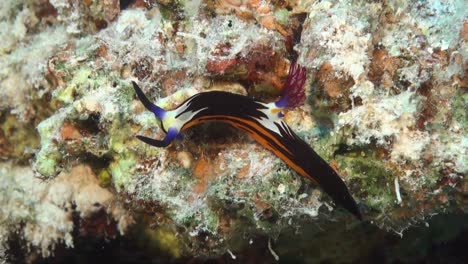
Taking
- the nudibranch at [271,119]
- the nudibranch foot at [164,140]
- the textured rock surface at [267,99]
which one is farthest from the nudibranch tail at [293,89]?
the nudibranch foot at [164,140]

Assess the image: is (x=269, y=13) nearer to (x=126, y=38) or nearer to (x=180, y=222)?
(x=126, y=38)

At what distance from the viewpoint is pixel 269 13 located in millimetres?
2994

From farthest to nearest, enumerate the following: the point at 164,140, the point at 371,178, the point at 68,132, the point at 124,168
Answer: the point at 68,132
the point at 124,168
the point at 371,178
the point at 164,140

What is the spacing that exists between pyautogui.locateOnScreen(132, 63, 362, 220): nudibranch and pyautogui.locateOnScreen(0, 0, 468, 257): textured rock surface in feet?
0.60

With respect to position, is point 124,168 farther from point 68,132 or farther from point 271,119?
point 271,119

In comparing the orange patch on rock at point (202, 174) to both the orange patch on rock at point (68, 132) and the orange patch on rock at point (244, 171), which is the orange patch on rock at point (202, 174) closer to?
the orange patch on rock at point (244, 171)

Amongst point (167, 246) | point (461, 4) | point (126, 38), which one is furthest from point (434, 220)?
point (126, 38)

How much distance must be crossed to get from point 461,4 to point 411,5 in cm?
38

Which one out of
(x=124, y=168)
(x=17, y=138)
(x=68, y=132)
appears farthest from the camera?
(x=17, y=138)

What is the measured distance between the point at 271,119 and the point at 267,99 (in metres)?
0.41

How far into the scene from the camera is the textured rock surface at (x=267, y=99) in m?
2.70

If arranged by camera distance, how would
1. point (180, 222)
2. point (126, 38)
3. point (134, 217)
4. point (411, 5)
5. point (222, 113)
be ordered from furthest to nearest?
1. point (134, 217)
2. point (126, 38)
3. point (180, 222)
4. point (411, 5)
5. point (222, 113)

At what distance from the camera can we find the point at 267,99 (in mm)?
3100

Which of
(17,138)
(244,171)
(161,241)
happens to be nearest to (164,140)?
(244,171)
